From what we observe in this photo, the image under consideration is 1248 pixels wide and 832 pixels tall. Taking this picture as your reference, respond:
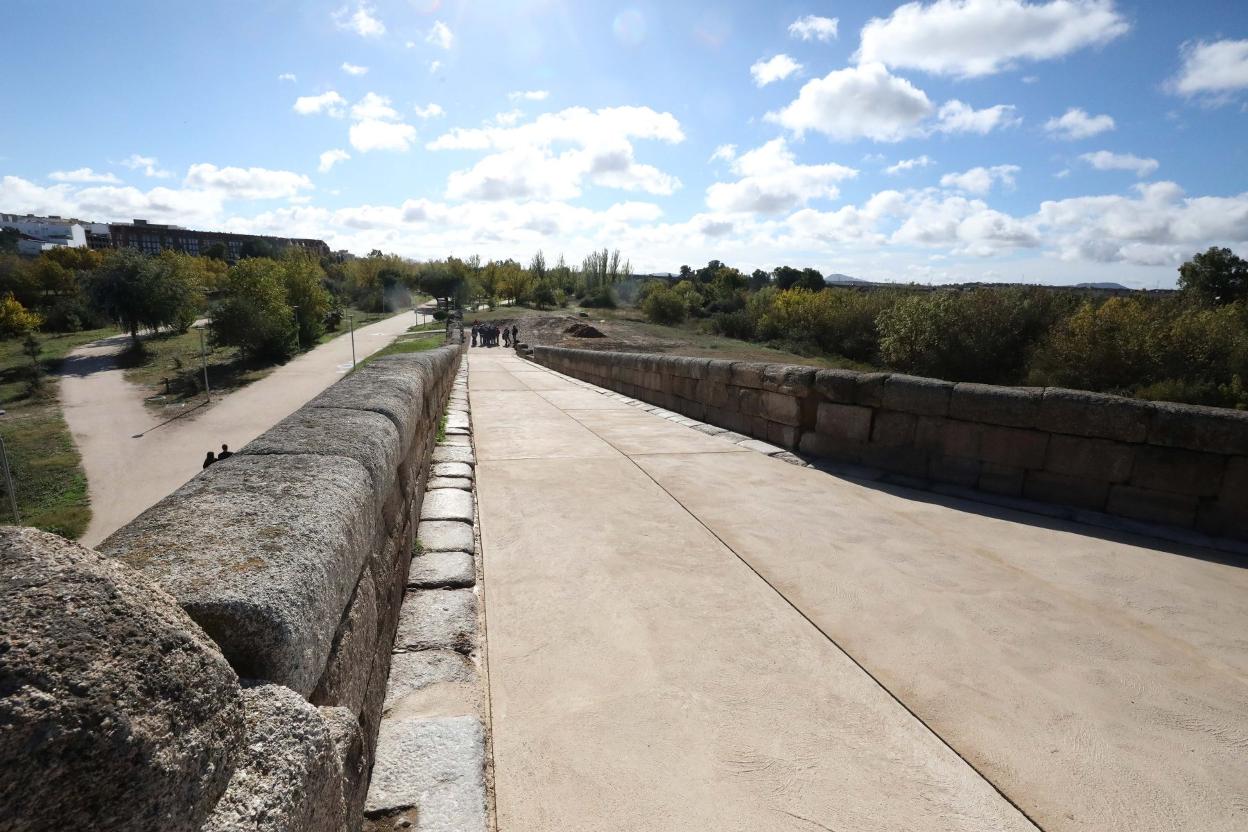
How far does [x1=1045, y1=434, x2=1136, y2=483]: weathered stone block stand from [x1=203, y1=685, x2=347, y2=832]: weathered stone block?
483 centimetres

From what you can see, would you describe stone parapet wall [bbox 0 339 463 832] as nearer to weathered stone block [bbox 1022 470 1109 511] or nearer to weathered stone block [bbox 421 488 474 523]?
weathered stone block [bbox 421 488 474 523]

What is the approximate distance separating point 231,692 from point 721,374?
6527 mm

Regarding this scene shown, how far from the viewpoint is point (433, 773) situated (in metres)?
1.82

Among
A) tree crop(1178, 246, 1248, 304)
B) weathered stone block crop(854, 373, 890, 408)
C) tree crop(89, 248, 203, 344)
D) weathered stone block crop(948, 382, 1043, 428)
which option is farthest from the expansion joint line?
tree crop(89, 248, 203, 344)

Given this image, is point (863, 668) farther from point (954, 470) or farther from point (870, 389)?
point (870, 389)

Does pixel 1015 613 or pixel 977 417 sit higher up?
pixel 977 417

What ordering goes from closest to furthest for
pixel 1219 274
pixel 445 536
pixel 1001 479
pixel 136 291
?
1. pixel 445 536
2. pixel 1001 479
3. pixel 1219 274
4. pixel 136 291

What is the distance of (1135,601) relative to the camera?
3.05m

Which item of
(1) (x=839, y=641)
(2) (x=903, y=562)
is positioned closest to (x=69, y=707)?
(1) (x=839, y=641)

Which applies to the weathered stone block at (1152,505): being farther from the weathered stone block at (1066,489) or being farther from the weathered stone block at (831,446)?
the weathered stone block at (831,446)

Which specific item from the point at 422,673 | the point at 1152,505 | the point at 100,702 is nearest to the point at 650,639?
the point at 422,673

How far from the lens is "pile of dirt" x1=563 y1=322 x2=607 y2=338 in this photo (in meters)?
35.2

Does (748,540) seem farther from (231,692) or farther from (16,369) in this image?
(16,369)

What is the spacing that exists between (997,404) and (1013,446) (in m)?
0.33
